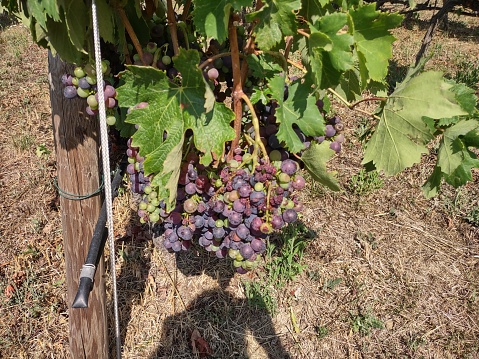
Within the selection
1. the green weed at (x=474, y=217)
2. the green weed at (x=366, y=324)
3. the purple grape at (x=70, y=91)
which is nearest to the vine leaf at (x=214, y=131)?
the purple grape at (x=70, y=91)

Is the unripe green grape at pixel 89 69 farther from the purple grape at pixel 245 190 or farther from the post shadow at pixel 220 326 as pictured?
the post shadow at pixel 220 326

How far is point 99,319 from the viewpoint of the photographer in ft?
6.54

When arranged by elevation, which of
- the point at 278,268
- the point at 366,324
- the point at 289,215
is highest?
the point at 289,215

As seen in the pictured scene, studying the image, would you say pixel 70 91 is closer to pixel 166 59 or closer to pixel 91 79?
pixel 91 79

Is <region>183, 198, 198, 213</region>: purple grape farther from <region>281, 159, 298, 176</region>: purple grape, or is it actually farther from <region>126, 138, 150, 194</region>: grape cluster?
<region>281, 159, 298, 176</region>: purple grape

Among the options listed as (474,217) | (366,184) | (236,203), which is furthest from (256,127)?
(474,217)

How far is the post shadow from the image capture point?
251 centimetres

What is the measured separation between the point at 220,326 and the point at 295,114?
195cm

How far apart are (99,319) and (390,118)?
1.65 metres

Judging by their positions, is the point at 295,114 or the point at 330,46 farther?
the point at 295,114

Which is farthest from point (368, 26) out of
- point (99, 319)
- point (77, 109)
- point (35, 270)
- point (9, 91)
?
point (9, 91)

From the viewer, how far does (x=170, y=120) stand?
3.42 ft

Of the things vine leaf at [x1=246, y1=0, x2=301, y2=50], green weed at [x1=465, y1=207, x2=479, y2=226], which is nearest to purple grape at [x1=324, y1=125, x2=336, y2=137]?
vine leaf at [x1=246, y1=0, x2=301, y2=50]

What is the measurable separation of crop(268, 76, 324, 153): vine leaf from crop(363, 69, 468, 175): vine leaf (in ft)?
0.95
